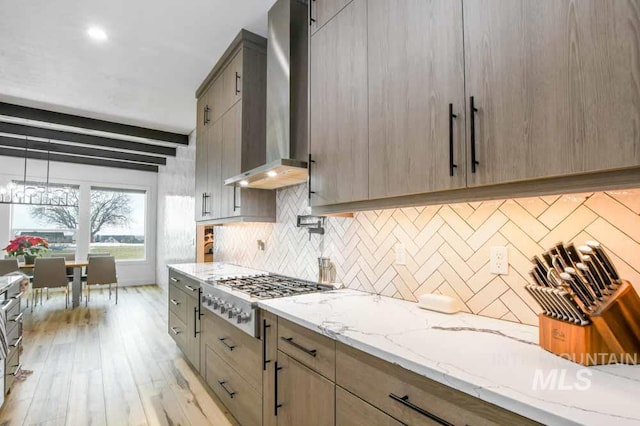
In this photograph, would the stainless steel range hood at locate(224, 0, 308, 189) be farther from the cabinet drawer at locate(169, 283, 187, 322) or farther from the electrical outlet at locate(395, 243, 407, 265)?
the cabinet drawer at locate(169, 283, 187, 322)

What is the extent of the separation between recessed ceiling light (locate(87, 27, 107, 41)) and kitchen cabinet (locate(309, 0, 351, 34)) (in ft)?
6.40

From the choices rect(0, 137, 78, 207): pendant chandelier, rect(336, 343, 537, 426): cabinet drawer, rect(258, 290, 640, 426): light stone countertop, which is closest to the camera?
rect(258, 290, 640, 426): light stone countertop

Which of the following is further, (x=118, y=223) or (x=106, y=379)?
(x=118, y=223)

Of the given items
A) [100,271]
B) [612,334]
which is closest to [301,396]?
[612,334]

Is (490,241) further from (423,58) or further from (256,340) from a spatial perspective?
(256,340)

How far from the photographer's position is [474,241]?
1507 millimetres

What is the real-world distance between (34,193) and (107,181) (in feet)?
4.59

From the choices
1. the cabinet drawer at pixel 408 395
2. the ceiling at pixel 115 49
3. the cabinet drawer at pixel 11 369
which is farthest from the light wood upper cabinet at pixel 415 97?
the cabinet drawer at pixel 11 369

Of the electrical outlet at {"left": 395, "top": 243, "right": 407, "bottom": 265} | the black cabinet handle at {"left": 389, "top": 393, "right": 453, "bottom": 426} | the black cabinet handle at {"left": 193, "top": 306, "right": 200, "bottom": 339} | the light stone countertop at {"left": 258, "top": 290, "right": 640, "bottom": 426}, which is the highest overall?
the electrical outlet at {"left": 395, "top": 243, "right": 407, "bottom": 265}

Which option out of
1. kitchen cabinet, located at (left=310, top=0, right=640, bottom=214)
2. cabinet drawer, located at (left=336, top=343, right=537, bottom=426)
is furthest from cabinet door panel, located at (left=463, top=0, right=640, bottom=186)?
cabinet drawer, located at (left=336, top=343, right=537, bottom=426)

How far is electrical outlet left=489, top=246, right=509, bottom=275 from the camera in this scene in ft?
4.55

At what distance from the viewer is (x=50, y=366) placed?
3.14m

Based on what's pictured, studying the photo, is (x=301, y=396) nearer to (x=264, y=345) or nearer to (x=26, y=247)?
(x=264, y=345)

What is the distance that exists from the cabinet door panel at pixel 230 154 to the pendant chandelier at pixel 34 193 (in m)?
4.25
